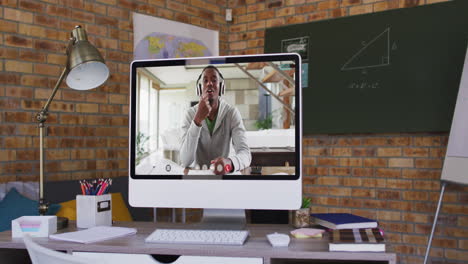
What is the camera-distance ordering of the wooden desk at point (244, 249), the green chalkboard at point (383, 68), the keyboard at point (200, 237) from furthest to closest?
1. the green chalkboard at point (383, 68)
2. the keyboard at point (200, 237)
3. the wooden desk at point (244, 249)

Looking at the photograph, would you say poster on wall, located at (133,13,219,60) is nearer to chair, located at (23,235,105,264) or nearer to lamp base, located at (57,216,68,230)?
lamp base, located at (57,216,68,230)

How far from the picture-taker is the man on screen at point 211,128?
1.68 metres

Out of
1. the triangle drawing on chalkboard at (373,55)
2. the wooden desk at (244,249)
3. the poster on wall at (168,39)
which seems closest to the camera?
the wooden desk at (244,249)

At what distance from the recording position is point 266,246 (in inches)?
55.3

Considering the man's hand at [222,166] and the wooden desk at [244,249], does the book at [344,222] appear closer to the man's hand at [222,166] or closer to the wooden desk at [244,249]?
the wooden desk at [244,249]

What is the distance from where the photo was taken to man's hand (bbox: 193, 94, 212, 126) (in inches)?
67.2

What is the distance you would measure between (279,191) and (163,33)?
215 cm

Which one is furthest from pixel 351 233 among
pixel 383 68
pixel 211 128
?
pixel 383 68

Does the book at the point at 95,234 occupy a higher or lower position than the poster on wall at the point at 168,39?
lower

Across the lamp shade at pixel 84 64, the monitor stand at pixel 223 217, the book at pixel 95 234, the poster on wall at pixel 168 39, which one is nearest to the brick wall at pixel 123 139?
the poster on wall at pixel 168 39

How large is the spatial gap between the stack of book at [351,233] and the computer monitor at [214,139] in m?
0.16

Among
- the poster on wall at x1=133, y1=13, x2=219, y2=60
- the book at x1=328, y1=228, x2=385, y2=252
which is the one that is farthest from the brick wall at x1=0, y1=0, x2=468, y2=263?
the book at x1=328, y1=228, x2=385, y2=252

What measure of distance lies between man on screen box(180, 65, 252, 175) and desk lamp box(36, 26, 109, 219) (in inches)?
17.7

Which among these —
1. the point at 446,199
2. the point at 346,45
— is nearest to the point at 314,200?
the point at 446,199
